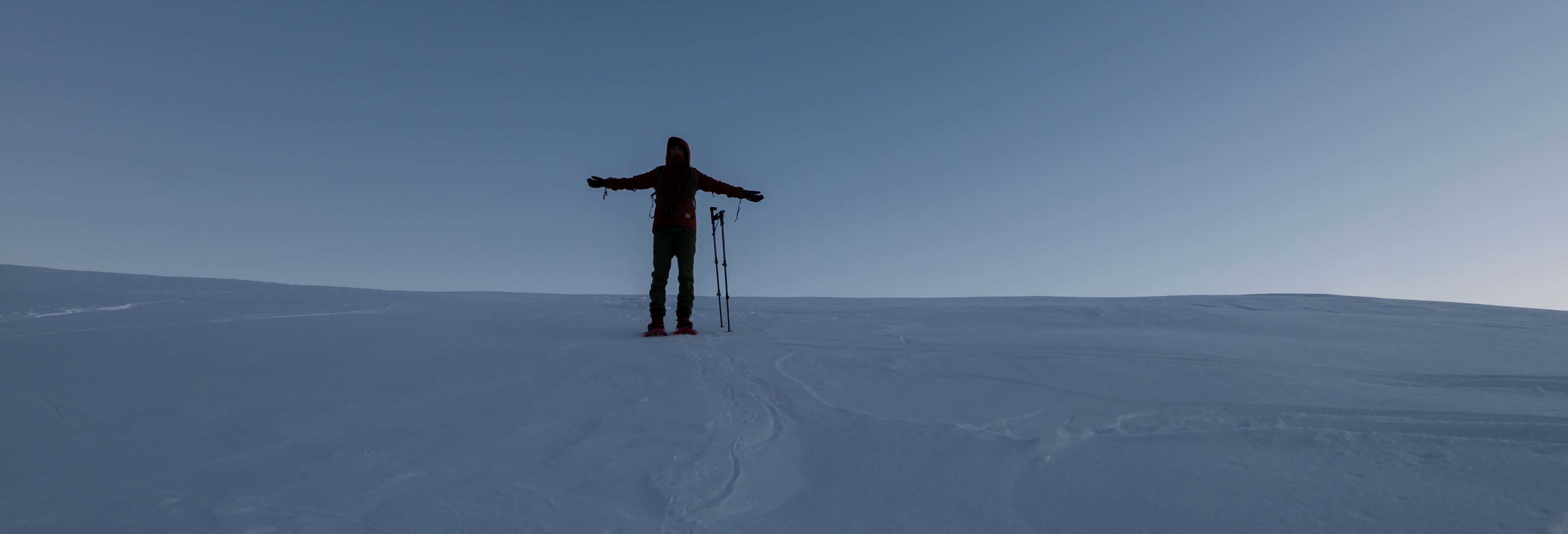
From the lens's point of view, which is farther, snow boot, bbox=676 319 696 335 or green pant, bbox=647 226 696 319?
green pant, bbox=647 226 696 319

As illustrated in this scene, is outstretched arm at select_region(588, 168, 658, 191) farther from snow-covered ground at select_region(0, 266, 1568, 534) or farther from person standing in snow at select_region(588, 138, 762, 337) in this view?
snow-covered ground at select_region(0, 266, 1568, 534)

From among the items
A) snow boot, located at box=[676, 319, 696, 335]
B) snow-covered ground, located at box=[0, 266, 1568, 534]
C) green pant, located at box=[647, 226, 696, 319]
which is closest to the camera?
snow-covered ground, located at box=[0, 266, 1568, 534]

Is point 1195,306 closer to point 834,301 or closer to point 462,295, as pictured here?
point 834,301

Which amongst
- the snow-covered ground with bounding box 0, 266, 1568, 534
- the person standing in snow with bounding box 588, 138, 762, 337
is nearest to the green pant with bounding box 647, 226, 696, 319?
the person standing in snow with bounding box 588, 138, 762, 337

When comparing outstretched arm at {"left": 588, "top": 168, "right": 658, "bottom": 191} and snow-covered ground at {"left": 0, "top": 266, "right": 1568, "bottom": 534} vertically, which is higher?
outstretched arm at {"left": 588, "top": 168, "right": 658, "bottom": 191}

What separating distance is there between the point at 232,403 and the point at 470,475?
5.59 feet

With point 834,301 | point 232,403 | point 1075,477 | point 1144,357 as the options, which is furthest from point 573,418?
point 834,301

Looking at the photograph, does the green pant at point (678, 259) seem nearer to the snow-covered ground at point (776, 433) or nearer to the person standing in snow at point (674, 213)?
the person standing in snow at point (674, 213)

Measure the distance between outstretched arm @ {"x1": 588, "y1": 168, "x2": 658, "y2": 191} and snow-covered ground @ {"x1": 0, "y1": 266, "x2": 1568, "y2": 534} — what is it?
186cm

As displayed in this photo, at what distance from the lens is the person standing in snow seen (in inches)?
246

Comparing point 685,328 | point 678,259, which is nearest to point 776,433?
point 685,328

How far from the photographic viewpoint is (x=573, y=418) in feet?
9.63

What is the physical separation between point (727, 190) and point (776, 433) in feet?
13.6

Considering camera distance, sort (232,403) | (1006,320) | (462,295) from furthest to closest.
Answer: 1. (462,295)
2. (1006,320)
3. (232,403)
